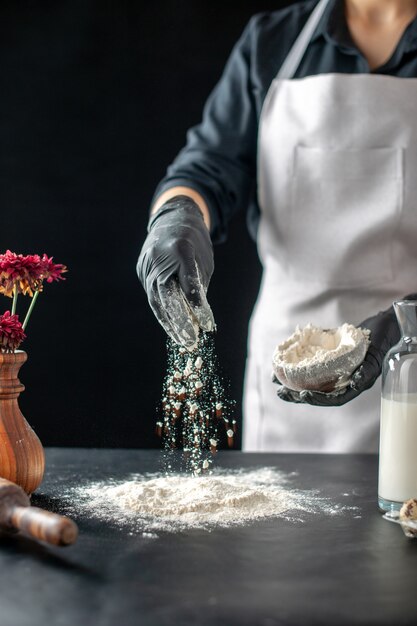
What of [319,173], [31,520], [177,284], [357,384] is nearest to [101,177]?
[319,173]

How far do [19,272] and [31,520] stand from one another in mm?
352

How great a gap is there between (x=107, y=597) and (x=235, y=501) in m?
0.36

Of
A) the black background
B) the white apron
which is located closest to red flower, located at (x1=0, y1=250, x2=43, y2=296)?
the white apron

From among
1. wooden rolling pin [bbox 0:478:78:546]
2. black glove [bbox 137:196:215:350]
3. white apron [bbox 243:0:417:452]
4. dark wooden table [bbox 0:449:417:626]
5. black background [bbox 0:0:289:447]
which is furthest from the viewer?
black background [bbox 0:0:289:447]

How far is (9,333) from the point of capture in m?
1.12

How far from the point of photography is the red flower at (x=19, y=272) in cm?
110

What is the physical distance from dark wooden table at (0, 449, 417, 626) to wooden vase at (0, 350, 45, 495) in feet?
0.20

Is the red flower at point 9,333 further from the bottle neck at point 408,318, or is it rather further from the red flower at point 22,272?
the bottle neck at point 408,318

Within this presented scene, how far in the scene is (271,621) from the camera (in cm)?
77

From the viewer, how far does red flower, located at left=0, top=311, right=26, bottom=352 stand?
1.12m

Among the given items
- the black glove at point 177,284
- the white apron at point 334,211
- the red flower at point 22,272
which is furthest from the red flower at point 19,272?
the white apron at point 334,211

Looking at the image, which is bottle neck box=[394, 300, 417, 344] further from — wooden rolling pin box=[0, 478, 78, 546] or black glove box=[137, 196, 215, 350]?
wooden rolling pin box=[0, 478, 78, 546]

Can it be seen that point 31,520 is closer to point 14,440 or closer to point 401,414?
point 14,440

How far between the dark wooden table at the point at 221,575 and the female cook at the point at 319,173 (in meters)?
0.64
